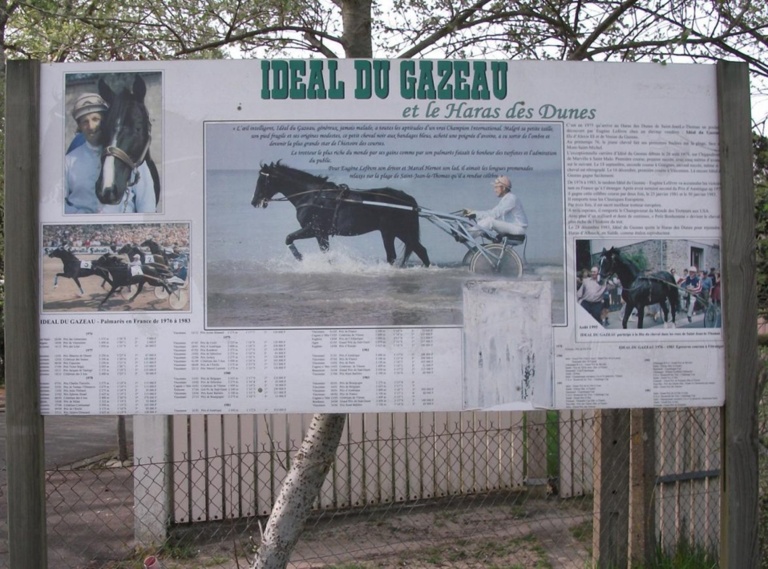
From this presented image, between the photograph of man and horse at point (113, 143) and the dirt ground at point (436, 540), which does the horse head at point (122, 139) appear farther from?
the dirt ground at point (436, 540)

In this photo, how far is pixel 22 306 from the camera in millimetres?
3025

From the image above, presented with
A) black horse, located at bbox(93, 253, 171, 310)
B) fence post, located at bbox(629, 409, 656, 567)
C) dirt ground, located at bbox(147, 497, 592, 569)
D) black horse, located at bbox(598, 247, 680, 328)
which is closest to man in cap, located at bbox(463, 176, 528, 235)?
black horse, located at bbox(598, 247, 680, 328)

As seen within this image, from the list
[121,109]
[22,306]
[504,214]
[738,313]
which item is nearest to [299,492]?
[22,306]

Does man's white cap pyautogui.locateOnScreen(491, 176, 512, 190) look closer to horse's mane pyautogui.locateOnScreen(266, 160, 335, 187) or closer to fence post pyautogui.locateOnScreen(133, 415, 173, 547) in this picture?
horse's mane pyautogui.locateOnScreen(266, 160, 335, 187)

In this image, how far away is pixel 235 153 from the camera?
3105mm

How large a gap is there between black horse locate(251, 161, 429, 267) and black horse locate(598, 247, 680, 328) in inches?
29.9

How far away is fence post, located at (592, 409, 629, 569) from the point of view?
470 cm

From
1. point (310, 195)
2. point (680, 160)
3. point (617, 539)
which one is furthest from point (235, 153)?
point (617, 539)

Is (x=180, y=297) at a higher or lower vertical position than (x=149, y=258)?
lower

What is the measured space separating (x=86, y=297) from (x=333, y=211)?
3.39 feet

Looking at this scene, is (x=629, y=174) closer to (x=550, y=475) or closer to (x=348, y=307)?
(x=348, y=307)

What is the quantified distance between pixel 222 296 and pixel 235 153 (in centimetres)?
58

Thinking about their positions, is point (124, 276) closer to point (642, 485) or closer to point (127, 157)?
point (127, 157)

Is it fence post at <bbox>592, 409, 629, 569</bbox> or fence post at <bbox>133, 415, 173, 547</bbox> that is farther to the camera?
fence post at <bbox>133, 415, 173, 547</bbox>
